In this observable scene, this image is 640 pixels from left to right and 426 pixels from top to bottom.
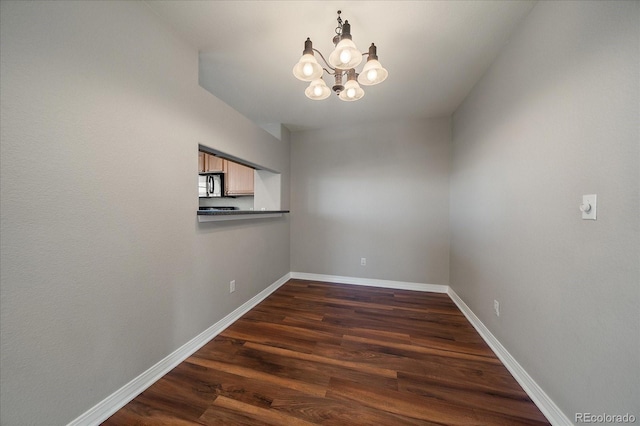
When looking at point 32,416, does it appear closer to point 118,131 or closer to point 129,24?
point 118,131

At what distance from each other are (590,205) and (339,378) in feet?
5.56

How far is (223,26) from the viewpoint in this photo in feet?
4.90

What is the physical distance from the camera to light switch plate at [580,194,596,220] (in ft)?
3.07

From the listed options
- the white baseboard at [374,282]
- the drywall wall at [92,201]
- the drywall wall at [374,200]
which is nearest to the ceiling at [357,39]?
the drywall wall at [92,201]

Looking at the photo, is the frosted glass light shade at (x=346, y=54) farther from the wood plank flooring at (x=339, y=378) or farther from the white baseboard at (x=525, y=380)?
the white baseboard at (x=525, y=380)

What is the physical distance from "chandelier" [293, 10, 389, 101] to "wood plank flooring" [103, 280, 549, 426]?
2003 millimetres

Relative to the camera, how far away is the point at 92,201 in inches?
42.8

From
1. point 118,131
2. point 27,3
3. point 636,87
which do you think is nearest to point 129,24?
point 27,3

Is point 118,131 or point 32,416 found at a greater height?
point 118,131

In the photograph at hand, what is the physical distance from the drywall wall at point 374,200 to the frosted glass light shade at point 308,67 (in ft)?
6.45

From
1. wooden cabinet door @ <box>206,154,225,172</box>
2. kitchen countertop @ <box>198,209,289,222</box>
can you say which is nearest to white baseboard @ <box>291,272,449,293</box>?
kitchen countertop @ <box>198,209,289,222</box>

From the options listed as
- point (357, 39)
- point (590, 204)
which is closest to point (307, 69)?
point (357, 39)

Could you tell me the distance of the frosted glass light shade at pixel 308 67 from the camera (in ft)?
4.22

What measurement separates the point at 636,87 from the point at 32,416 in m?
2.82
